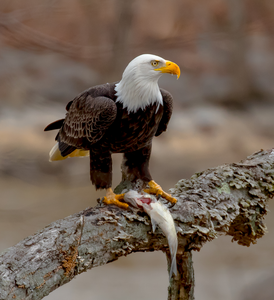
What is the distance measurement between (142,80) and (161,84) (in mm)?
3424

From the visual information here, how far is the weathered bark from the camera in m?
1.27

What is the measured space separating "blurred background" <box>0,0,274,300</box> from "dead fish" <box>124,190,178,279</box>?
1899mm

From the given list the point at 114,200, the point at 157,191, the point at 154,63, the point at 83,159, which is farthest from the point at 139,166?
the point at 83,159

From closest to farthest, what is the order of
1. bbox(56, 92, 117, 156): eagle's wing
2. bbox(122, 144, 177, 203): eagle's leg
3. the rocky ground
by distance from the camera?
bbox(56, 92, 117, 156): eagle's wing, bbox(122, 144, 177, 203): eagle's leg, the rocky ground

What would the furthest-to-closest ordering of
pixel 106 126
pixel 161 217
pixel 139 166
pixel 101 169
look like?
pixel 139 166 < pixel 101 169 < pixel 106 126 < pixel 161 217

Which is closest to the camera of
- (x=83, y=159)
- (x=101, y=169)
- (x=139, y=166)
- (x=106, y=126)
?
(x=106, y=126)

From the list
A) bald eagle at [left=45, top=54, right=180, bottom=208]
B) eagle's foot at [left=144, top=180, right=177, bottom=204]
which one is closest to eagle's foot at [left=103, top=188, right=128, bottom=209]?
bald eagle at [left=45, top=54, right=180, bottom=208]

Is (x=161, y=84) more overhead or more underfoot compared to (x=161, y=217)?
more overhead

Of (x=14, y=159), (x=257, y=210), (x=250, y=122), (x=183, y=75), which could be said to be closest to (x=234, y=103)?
(x=250, y=122)

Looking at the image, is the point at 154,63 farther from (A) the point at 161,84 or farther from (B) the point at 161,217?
(A) the point at 161,84

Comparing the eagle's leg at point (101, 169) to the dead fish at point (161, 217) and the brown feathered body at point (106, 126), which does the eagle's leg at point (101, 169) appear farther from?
the dead fish at point (161, 217)

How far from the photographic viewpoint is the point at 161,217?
5.14 feet

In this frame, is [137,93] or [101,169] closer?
[137,93]

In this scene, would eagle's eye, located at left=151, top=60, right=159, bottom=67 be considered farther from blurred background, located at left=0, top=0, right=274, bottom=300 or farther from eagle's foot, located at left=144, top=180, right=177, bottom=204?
blurred background, located at left=0, top=0, right=274, bottom=300
